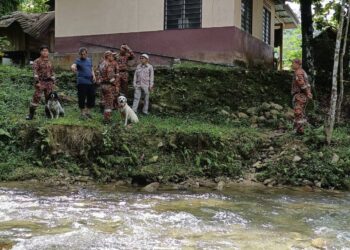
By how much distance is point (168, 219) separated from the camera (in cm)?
633

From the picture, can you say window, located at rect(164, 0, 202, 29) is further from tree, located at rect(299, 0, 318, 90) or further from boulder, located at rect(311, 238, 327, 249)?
boulder, located at rect(311, 238, 327, 249)

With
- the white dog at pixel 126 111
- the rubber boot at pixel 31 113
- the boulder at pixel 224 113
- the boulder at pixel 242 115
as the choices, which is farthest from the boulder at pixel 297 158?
the rubber boot at pixel 31 113

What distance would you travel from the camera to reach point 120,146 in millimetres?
9938

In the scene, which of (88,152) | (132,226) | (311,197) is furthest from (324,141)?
(132,226)

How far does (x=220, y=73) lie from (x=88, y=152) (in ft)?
19.9

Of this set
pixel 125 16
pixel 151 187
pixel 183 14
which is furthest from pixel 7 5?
Result: pixel 151 187

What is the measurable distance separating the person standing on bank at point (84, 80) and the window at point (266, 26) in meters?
10.2

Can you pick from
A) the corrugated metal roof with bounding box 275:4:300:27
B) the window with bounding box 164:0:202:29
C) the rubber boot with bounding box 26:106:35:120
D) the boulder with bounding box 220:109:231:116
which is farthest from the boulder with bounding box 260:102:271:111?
the corrugated metal roof with bounding box 275:4:300:27

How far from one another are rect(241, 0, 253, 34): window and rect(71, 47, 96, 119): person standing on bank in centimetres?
719

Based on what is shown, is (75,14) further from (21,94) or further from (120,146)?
(120,146)

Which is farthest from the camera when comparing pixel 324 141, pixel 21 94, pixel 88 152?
pixel 21 94

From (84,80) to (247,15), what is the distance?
819 cm

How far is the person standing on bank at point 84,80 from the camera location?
1066 centimetres

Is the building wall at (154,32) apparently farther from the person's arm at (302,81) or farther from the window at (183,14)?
the person's arm at (302,81)
